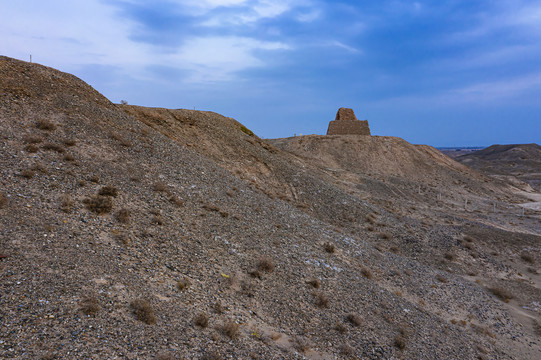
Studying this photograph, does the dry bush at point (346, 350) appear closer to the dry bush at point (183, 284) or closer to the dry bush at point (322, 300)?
the dry bush at point (322, 300)

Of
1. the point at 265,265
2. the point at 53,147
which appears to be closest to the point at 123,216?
the point at 53,147

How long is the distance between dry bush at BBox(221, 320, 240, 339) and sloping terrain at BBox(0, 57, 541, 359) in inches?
1.7

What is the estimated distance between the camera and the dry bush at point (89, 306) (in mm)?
7146

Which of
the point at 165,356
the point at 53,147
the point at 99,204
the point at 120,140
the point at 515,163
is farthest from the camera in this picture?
the point at 515,163

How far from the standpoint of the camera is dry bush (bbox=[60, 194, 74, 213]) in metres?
10.3

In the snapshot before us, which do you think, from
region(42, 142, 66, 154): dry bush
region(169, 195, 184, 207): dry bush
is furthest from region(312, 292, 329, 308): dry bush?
region(42, 142, 66, 154): dry bush

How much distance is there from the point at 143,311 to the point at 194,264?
3.00 metres

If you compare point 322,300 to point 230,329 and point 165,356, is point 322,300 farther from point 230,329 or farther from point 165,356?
point 165,356

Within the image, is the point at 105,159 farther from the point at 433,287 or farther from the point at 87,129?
the point at 433,287

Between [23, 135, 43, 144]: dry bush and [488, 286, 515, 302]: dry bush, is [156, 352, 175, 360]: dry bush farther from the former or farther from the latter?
[488, 286, 515, 302]: dry bush

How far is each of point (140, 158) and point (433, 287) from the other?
1541 centimetres

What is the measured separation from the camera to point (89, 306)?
7.20m

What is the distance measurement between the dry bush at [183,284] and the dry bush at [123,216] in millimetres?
3110

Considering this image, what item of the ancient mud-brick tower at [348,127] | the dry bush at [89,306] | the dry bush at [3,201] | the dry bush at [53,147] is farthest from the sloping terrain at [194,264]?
the ancient mud-brick tower at [348,127]
